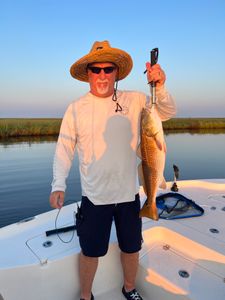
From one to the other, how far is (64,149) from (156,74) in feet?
3.62

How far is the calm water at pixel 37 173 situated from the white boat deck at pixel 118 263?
6.22ft

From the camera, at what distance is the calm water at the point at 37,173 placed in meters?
8.15

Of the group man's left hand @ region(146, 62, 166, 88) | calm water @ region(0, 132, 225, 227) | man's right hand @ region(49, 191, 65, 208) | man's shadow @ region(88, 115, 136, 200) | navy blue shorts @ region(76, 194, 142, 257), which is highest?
man's left hand @ region(146, 62, 166, 88)

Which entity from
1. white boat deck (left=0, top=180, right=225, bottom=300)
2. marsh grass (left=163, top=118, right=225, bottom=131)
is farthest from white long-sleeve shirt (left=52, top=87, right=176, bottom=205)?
marsh grass (left=163, top=118, right=225, bottom=131)

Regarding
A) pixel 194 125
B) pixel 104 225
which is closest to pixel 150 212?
pixel 104 225

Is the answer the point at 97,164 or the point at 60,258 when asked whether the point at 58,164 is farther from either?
the point at 60,258

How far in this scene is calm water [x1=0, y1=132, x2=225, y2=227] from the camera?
815 cm

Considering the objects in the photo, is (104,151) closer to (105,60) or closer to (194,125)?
(105,60)

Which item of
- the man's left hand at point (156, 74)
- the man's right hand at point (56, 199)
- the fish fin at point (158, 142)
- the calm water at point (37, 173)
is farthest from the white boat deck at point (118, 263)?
the calm water at point (37, 173)

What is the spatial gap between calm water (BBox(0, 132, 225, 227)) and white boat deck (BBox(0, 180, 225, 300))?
1.90m

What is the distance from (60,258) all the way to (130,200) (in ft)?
3.01

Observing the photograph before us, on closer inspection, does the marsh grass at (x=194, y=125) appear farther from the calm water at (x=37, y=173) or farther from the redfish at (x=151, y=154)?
the redfish at (x=151, y=154)

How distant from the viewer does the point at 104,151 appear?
2246mm

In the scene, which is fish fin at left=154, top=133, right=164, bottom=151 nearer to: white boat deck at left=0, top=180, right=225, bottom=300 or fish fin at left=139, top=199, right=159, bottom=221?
fish fin at left=139, top=199, right=159, bottom=221
